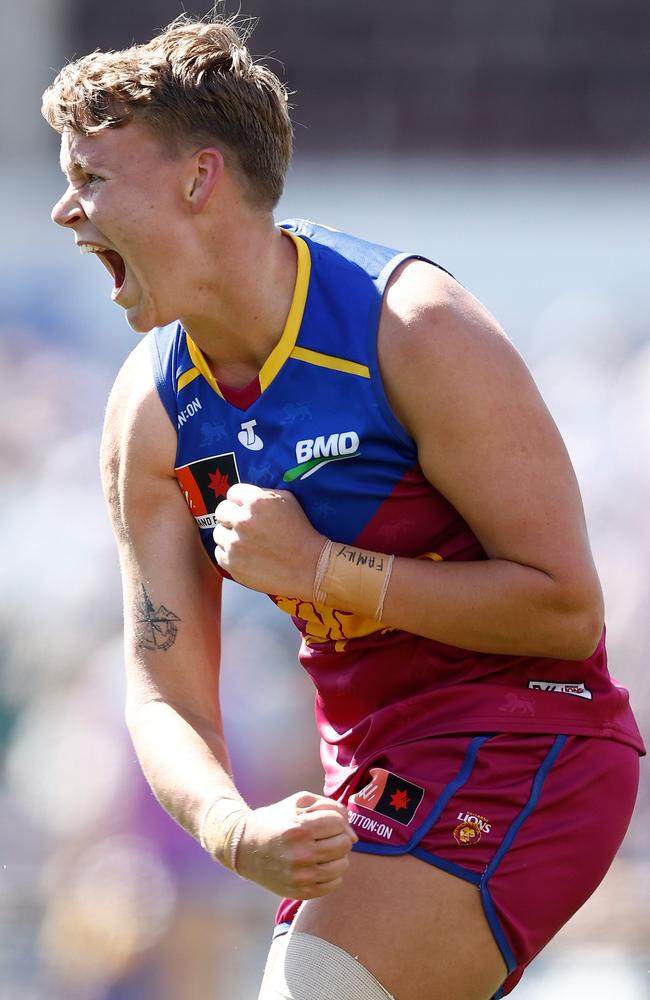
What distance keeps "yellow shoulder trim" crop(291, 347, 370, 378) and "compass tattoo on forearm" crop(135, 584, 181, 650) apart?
20.5 inches

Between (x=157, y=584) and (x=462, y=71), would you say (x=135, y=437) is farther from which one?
(x=462, y=71)

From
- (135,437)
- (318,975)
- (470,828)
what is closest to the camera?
(318,975)

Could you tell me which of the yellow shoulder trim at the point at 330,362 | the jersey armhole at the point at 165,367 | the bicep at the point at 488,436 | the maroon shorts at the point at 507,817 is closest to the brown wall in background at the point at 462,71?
the jersey armhole at the point at 165,367

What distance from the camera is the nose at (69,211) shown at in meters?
2.20

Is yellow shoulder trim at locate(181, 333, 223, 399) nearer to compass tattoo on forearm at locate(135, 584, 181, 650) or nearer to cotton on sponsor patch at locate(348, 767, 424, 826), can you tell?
compass tattoo on forearm at locate(135, 584, 181, 650)

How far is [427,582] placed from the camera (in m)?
2.11

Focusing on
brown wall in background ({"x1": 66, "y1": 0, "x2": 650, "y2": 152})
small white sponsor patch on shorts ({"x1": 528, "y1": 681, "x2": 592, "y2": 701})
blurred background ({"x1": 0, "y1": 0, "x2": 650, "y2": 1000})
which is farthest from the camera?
brown wall in background ({"x1": 66, "y1": 0, "x2": 650, "y2": 152})

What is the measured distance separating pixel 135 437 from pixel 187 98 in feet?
1.82

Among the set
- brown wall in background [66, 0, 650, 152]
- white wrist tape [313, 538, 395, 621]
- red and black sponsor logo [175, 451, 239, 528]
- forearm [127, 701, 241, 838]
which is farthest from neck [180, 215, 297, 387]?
brown wall in background [66, 0, 650, 152]

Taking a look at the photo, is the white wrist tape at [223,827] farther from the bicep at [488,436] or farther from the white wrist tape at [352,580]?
the bicep at [488,436]

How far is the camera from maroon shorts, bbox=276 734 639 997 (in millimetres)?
2115

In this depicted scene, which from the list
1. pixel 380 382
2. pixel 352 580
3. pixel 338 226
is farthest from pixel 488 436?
pixel 338 226

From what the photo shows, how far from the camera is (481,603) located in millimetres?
2094

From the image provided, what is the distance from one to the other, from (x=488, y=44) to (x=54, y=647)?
368cm
